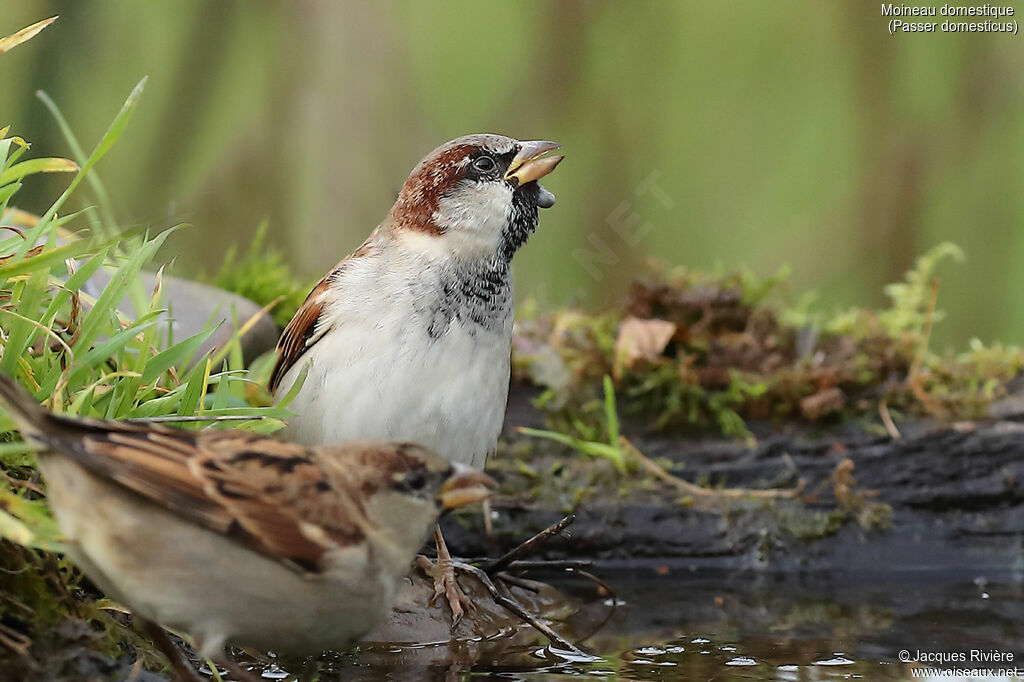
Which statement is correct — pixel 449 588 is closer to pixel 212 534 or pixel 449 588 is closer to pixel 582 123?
pixel 212 534

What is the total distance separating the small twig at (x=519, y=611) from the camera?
A: 3619 mm

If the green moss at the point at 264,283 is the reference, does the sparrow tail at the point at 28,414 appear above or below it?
above

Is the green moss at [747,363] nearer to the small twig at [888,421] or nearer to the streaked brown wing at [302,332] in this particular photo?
the small twig at [888,421]

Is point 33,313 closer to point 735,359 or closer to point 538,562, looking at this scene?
point 538,562

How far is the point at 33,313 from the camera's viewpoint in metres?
3.14

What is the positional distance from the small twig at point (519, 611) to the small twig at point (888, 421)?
208 cm

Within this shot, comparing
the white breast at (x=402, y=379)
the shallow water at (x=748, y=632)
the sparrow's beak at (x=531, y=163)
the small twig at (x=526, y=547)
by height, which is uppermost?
the sparrow's beak at (x=531, y=163)

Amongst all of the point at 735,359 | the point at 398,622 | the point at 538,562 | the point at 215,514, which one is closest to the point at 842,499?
the point at 735,359

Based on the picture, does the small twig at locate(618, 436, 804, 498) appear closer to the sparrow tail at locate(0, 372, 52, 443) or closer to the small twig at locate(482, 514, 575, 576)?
the small twig at locate(482, 514, 575, 576)

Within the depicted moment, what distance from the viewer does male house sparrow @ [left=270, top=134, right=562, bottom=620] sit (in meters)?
3.84

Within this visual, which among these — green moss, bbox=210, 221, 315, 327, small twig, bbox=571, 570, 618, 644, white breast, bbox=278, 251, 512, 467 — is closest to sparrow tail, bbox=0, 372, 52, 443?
white breast, bbox=278, 251, 512, 467

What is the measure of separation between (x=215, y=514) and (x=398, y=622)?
1538mm

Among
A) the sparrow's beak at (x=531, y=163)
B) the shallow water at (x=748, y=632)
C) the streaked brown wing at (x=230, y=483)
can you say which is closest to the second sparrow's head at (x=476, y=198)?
the sparrow's beak at (x=531, y=163)

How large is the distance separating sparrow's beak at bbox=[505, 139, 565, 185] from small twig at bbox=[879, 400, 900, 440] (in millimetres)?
2098
